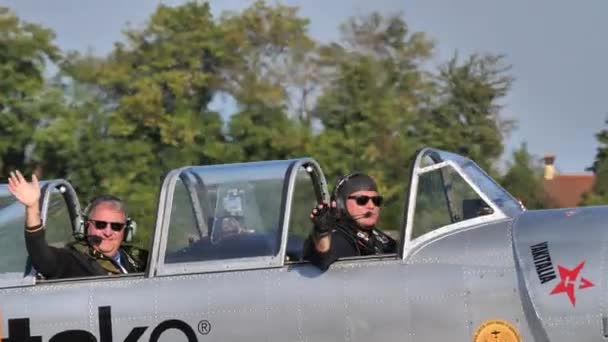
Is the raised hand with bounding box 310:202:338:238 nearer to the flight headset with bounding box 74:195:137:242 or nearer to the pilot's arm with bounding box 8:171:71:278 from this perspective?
the flight headset with bounding box 74:195:137:242

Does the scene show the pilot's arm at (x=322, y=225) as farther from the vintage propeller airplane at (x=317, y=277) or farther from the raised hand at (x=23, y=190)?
the raised hand at (x=23, y=190)

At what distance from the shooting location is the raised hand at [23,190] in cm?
841

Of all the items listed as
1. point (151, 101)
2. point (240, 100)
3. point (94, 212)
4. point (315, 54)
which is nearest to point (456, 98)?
point (315, 54)

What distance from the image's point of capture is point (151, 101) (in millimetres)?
39250

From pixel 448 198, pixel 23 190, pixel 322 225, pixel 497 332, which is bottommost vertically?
pixel 497 332

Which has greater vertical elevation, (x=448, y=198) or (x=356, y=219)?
(x=448, y=198)

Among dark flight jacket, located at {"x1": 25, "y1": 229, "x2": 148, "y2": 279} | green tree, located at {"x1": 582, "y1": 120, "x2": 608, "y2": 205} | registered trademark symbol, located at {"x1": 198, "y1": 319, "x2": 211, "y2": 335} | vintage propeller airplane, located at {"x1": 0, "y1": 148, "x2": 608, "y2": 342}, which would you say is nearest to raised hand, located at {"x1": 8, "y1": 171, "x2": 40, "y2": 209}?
dark flight jacket, located at {"x1": 25, "y1": 229, "x2": 148, "y2": 279}

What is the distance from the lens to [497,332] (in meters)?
7.77

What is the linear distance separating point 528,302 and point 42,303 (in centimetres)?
352

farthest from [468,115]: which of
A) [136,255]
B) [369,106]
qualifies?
[136,255]

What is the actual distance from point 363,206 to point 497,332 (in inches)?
57.5

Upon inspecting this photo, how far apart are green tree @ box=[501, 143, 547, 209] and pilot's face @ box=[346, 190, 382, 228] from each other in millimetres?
12477

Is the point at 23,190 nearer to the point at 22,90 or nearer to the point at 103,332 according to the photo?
the point at 103,332

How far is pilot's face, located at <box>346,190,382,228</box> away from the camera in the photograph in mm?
8609
